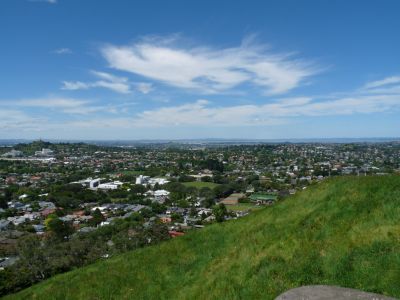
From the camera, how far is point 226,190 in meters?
97.0

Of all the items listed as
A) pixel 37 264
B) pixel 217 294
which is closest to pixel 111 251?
pixel 37 264

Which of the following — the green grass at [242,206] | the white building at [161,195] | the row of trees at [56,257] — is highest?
the row of trees at [56,257]

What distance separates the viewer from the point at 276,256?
32.1 ft

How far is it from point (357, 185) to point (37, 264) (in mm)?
18677

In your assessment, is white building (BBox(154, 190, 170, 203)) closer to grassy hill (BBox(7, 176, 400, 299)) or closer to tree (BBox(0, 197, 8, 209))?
tree (BBox(0, 197, 8, 209))

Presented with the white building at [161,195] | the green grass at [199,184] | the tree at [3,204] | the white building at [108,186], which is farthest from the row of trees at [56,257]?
the green grass at [199,184]

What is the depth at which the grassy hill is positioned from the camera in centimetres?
822

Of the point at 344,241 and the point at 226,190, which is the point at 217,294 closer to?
the point at 344,241

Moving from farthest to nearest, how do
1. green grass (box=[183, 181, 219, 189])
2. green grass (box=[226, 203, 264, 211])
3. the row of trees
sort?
green grass (box=[183, 181, 219, 189]) → green grass (box=[226, 203, 264, 211]) → the row of trees

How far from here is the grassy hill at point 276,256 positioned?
8219mm

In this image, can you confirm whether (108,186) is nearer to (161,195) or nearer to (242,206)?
(161,195)

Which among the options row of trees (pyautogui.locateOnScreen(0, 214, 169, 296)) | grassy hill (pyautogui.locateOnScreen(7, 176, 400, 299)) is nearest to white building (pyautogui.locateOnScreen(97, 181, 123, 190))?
row of trees (pyautogui.locateOnScreen(0, 214, 169, 296))

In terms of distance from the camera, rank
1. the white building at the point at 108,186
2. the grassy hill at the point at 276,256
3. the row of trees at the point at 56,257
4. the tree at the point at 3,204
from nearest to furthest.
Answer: the grassy hill at the point at 276,256, the row of trees at the point at 56,257, the tree at the point at 3,204, the white building at the point at 108,186

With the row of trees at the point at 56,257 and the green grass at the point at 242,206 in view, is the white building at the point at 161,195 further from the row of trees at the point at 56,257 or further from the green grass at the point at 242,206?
the row of trees at the point at 56,257
